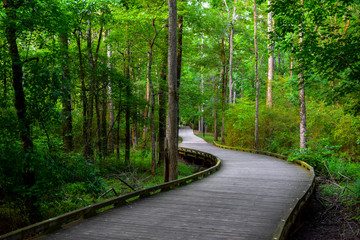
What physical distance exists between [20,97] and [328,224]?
29.4ft

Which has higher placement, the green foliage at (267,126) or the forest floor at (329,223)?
the green foliage at (267,126)

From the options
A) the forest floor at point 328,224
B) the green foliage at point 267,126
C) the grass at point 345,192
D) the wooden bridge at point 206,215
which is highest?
the green foliage at point 267,126

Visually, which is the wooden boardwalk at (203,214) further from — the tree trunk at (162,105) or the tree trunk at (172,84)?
the tree trunk at (162,105)

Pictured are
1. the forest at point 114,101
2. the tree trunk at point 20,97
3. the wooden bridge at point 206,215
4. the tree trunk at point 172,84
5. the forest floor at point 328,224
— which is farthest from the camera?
the tree trunk at point 172,84

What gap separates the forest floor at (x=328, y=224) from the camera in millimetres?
6981

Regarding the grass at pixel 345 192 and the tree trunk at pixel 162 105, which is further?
the tree trunk at pixel 162 105

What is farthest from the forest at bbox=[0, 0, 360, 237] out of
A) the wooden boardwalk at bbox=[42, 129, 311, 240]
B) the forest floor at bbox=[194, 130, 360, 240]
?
the wooden boardwalk at bbox=[42, 129, 311, 240]

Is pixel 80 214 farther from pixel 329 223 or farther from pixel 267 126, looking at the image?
pixel 267 126

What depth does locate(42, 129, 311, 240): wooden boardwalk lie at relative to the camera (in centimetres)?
489

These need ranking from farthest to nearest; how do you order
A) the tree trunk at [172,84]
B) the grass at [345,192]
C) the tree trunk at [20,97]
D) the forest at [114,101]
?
the tree trunk at [172,84] → the grass at [345,192] → the forest at [114,101] → the tree trunk at [20,97]

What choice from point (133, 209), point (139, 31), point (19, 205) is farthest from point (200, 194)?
point (139, 31)

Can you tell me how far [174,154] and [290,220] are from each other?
5732 millimetres

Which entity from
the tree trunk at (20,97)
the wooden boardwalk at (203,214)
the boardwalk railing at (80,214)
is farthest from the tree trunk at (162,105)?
the tree trunk at (20,97)

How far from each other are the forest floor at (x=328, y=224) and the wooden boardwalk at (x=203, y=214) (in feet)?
3.07
